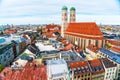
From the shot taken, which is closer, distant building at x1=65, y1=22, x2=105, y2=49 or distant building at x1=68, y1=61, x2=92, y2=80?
distant building at x1=68, y1=61, x2=92, y2=80

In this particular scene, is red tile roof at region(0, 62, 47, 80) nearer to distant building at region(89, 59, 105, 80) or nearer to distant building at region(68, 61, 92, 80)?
distant building at region(68, 61, 92, 80)

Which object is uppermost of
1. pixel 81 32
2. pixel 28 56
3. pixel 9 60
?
pixel 81 32

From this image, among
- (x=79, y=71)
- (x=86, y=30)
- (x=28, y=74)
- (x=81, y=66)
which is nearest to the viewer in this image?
(x=79, y=71)

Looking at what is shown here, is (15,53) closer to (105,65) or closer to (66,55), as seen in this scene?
(66,55)

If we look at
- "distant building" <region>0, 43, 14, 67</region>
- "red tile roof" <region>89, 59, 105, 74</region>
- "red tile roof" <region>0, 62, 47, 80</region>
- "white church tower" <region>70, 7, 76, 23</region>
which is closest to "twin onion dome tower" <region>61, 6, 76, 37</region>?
"white church tower" <region>70, 7, 76, 23</region>

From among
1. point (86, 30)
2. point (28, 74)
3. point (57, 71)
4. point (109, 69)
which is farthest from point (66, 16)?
point (57, 71)

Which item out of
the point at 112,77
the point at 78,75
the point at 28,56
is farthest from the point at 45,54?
the point at 112,77

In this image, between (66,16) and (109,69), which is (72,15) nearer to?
(66,16)

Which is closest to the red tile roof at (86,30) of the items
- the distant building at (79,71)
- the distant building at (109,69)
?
the distant building at (109,69)
